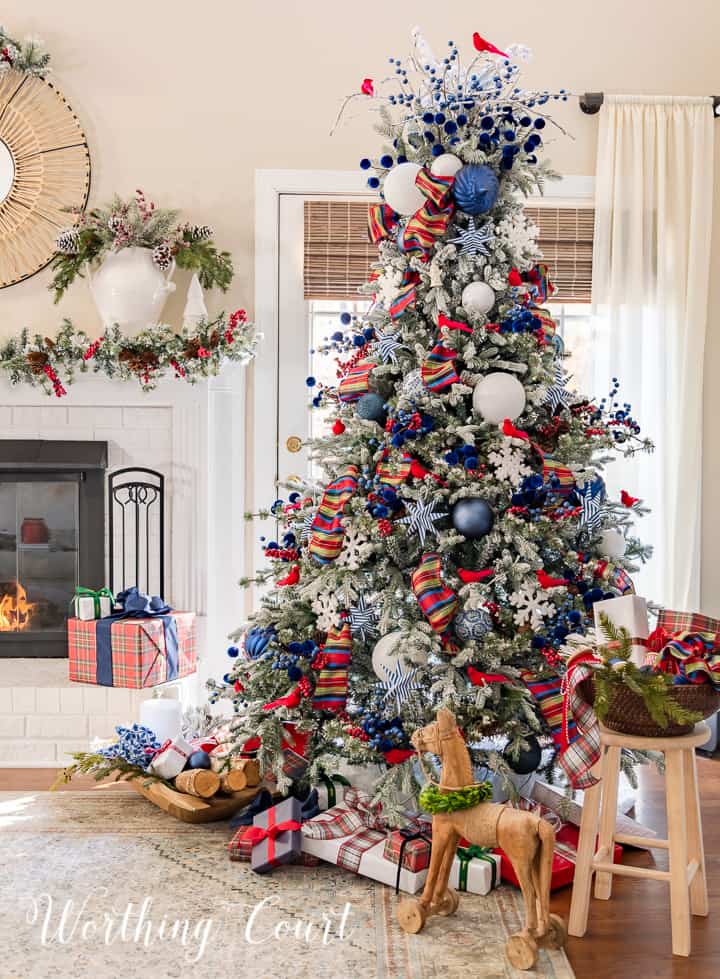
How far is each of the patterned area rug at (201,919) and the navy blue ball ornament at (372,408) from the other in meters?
1.22

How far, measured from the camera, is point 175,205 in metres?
3.79

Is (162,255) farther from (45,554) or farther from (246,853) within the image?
(246,853)

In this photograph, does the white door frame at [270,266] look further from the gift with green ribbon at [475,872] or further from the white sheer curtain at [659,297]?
the gift with green ribbon at [475,872]

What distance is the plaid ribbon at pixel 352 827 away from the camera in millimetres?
2467

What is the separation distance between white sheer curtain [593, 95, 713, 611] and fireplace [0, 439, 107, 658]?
2022mm

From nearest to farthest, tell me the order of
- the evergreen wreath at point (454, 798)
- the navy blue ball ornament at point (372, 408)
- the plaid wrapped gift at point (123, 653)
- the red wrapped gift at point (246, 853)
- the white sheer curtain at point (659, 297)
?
the evergreen wreath at point (454, 798) < the red wrapped gift at point (246, 853) < the navy blue ball ornament at point (372, 408) < the plaid wrapped gift at point (123, 653) < the white sheer curtain at point (659, 297)

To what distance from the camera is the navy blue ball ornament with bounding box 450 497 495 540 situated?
2576 mm

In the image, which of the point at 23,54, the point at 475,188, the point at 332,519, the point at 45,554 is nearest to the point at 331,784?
the point at 332,519

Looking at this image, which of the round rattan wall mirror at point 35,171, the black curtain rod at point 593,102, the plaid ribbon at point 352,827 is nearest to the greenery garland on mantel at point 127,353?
the round rattan wall mirror at point 35,171

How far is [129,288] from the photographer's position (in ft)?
11.6

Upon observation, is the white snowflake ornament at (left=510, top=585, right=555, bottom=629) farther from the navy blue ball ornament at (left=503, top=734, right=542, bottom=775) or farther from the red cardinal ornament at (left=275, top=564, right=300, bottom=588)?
the red cardinal ornament at (left=275, top=564, right=300, bottom=588)

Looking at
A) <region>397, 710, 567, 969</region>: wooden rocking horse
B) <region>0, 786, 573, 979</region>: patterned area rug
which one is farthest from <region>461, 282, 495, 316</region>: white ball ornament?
<region>0, 786, 573, 979</region>: patterned area rug

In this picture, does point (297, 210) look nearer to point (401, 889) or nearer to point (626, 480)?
point (626, 480)

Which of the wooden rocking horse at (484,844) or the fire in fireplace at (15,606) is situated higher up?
the fire in fireplace at (15,606)
